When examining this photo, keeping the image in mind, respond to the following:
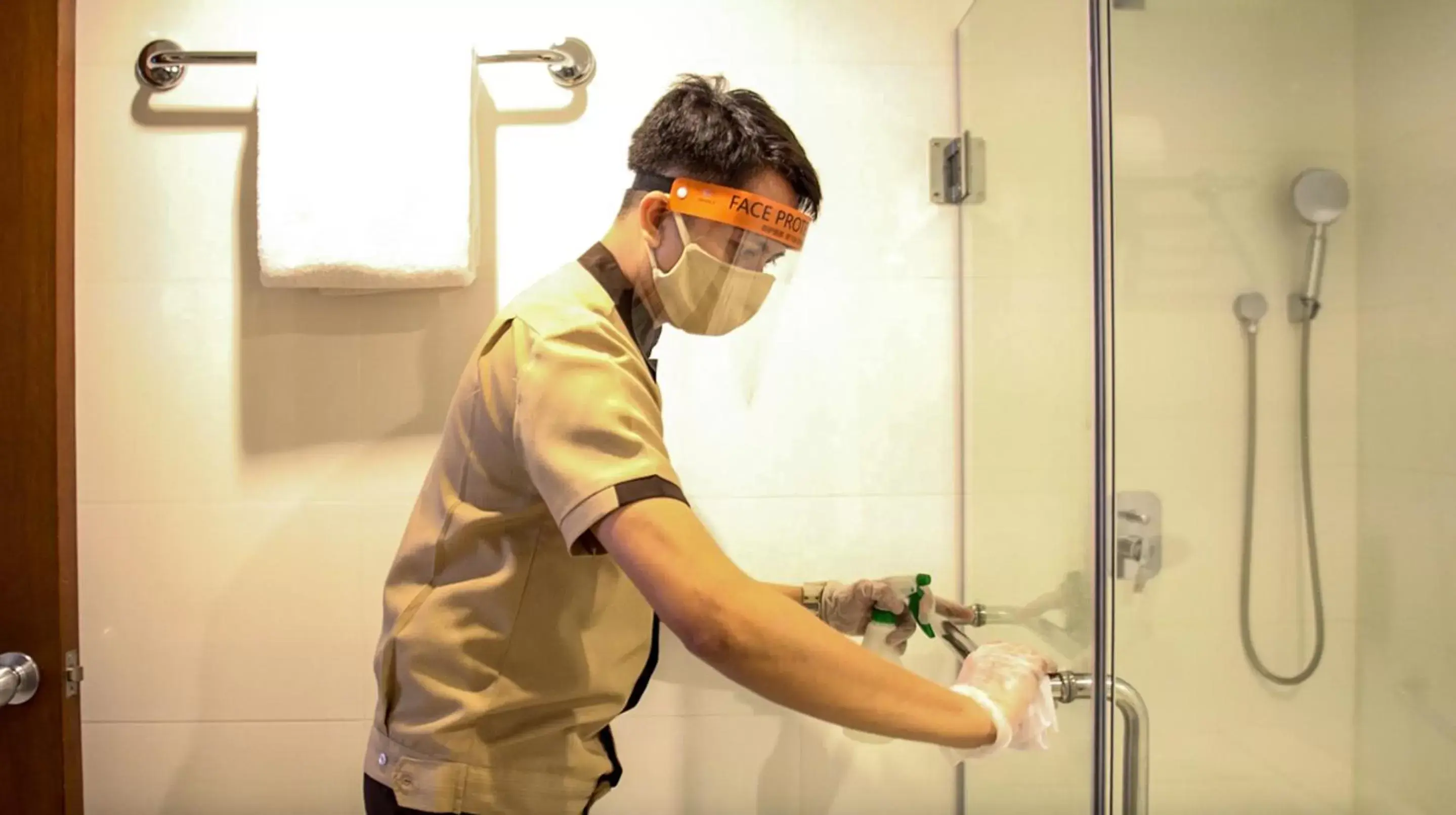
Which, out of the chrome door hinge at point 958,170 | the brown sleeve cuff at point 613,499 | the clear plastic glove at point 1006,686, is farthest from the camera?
the chrome door hinge at point 958,170

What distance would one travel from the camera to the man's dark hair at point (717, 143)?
0.81 m

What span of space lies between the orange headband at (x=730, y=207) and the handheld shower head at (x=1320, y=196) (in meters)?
0.83

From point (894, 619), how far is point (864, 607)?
0.14 feet

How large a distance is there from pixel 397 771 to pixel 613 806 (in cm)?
49

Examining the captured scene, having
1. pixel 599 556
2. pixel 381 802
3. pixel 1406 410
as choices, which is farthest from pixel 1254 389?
pixel 381 802

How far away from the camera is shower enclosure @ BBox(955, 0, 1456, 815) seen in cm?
104

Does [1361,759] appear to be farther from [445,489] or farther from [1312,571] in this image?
[445,489]

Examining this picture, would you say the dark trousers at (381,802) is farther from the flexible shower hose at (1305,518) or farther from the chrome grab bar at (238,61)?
the flexible shower hose at (1305,518)

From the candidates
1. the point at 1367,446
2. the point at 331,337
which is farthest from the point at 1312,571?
the point at 331,337

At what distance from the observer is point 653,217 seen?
2.66 feet

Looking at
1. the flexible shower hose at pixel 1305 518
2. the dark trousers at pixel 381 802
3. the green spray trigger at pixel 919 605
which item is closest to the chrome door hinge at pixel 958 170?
the flexible shower hose at pixel 1305 518

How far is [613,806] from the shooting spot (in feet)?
3.92

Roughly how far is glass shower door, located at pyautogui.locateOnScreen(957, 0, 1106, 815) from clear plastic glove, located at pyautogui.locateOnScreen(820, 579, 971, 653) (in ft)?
0.33

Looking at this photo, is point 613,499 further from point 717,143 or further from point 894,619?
point 894,619
